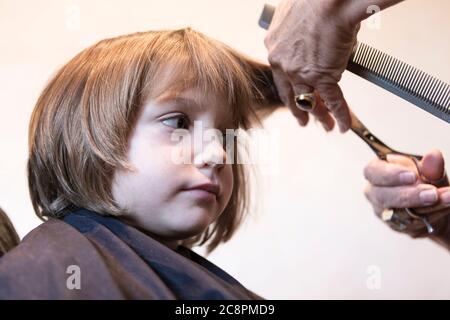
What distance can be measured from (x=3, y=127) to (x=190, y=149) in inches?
27.9

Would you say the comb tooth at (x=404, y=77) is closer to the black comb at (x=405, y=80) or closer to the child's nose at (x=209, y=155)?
the black comb at (x=405, y=80)

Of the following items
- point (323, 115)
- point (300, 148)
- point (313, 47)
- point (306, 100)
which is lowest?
point (300, 148)

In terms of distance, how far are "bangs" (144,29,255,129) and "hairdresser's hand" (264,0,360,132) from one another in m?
0.08

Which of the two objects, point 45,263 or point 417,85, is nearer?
point 45,263

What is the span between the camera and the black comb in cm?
94

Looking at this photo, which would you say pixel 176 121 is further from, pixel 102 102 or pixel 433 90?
pixel 433 90

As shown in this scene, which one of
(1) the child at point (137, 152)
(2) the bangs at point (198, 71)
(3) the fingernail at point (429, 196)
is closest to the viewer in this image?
(1) the child at point (137, 152)

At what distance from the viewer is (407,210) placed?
40.3 inches

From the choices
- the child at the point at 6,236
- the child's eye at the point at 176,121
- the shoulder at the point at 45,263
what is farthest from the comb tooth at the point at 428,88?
the child at the point at 6,236

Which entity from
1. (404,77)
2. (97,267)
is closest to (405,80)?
(404,77)

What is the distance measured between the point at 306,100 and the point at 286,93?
70 millimetres

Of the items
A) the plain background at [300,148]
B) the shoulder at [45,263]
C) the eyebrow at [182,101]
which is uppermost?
the eyebrow at [182,101]

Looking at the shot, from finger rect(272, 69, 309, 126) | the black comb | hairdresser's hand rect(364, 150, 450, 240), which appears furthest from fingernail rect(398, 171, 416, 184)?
finger rect(272, 69, 309, 126)

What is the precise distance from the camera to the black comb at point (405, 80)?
94cm
